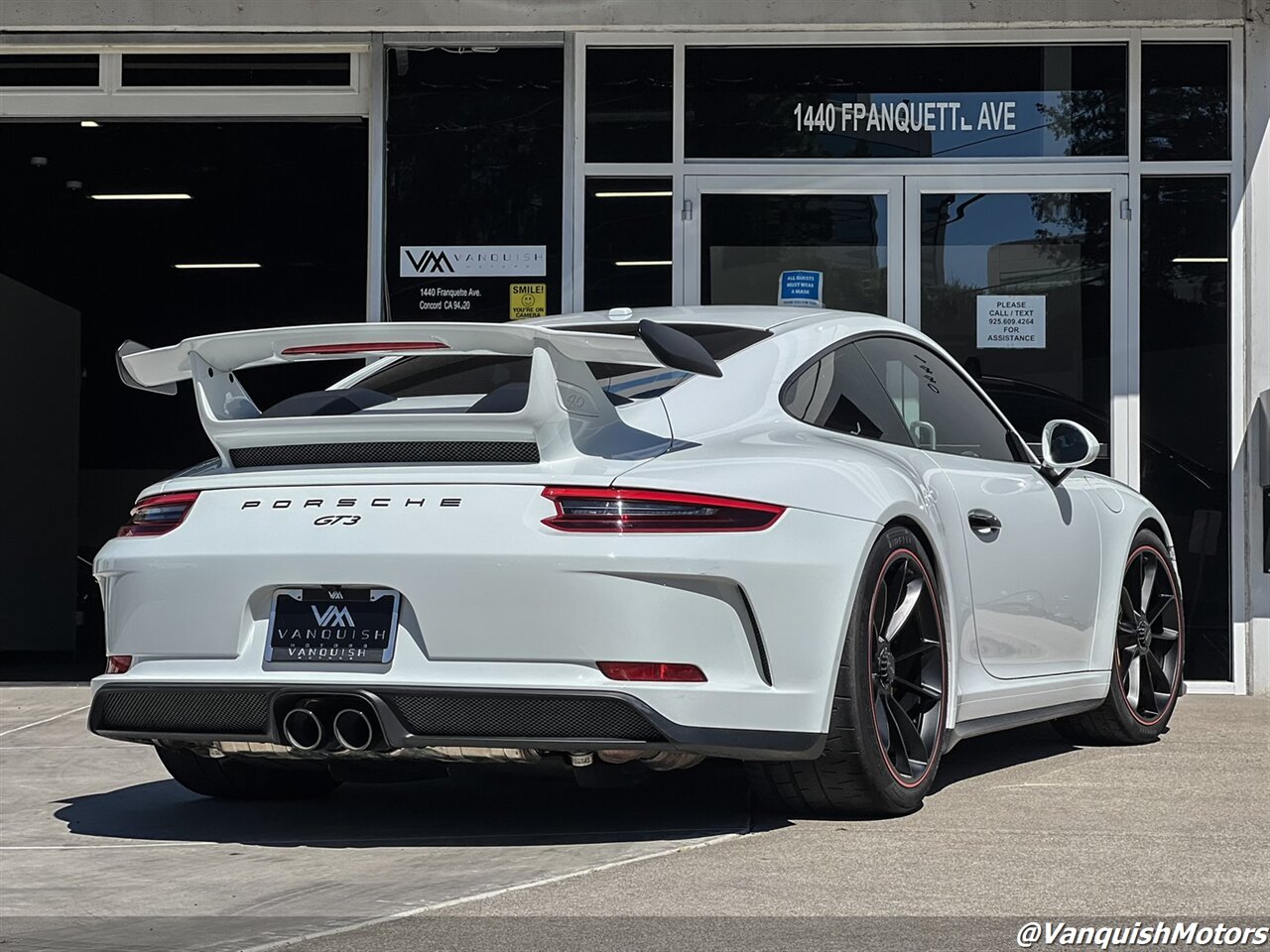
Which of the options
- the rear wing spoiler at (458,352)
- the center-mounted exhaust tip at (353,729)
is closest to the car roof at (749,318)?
the rear wing spoiler at (458,352)

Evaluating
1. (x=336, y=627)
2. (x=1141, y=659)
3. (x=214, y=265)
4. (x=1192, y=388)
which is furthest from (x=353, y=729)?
(x=214, y=265)

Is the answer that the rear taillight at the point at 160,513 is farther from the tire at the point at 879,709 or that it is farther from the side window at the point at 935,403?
the side window at the point at 935,403

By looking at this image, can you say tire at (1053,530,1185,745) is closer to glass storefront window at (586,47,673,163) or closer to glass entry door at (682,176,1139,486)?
glass entry door at (682,176,1139,486)

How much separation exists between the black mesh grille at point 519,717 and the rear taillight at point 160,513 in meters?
0.79

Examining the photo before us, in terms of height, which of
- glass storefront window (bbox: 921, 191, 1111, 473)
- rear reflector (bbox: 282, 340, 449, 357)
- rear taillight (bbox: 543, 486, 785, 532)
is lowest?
rear taillight (bbox: 543, 486, 785, 532)

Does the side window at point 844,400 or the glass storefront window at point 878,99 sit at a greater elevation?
the glass storefront window at point 878,99

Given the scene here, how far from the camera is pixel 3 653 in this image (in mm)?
15703

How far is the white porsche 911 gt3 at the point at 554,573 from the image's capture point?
4246 mm

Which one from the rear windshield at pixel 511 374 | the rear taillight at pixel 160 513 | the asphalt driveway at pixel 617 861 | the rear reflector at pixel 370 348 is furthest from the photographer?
the rear windshield at pixel 511 374

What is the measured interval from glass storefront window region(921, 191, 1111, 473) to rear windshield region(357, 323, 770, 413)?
464 cm

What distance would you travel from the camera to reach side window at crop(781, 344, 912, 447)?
4949 mm

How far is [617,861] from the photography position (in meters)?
4.27

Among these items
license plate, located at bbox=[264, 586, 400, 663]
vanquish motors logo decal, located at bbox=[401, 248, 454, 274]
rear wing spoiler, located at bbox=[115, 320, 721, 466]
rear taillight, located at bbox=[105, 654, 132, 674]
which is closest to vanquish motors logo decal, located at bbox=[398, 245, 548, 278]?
vanquish motors logo decal, located at bbox=[401, 248, 454, 274]

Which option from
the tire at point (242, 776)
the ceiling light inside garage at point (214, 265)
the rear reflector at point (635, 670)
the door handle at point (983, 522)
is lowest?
the tire at point (242, 776)
